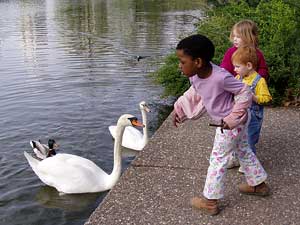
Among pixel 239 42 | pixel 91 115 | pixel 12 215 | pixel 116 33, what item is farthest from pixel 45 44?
pixel 239 42

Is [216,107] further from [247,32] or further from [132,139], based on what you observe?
[132,139]

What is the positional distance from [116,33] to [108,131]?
13.1 m

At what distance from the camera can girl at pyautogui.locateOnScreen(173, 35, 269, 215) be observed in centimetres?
370

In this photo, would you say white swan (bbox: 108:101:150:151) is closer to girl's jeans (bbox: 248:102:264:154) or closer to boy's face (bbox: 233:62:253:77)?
girl's jeans (bbox: 248:102:264:154)

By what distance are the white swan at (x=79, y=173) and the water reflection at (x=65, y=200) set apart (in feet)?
0.26

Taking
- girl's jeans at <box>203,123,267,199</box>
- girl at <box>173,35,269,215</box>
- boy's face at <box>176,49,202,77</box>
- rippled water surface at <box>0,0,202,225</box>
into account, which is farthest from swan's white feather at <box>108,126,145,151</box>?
boy's face at <box>176,49,202,77</box>

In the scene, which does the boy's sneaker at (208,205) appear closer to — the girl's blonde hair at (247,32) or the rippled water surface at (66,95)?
the girl's blonde hair at (247,32)

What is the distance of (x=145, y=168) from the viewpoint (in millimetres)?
5102

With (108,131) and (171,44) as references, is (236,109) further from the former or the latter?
(171,44)

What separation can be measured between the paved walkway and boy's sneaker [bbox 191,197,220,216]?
0.05m

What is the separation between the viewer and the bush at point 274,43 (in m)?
7.66

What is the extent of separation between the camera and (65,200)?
6.50m

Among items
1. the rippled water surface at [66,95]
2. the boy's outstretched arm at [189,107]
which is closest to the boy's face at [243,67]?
the boy's outstretched arm at [189,107]

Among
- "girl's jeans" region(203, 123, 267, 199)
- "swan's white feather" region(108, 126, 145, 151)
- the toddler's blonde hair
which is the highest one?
the toddler's blonde hair
